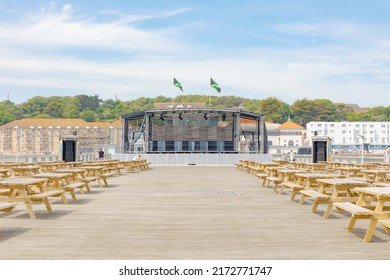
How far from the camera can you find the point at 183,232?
7.70 metres

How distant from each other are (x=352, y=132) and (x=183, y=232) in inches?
6170

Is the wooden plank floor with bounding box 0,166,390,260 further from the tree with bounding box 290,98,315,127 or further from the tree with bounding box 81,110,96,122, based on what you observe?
the tree with bounding box 81,110,96,122

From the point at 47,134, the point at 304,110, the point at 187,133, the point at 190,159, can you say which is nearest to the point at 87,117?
the point at 47,134

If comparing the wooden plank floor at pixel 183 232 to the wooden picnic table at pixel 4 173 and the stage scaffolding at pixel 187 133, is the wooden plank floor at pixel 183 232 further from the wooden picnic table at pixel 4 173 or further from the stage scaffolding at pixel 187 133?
the stage scaffolding at pixel 187 133

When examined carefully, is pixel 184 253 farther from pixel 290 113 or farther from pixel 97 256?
pixel 290 113

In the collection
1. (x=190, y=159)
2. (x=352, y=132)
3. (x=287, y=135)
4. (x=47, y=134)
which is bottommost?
(x=190, y=159)

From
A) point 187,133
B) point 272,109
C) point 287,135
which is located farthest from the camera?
point 272,109

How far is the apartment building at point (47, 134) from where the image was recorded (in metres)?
163

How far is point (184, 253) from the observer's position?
620 cm

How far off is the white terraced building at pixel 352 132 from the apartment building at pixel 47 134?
65206 mm

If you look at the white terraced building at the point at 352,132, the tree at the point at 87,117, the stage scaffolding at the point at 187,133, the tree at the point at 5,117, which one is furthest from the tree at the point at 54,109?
the stage scaffolding at the point at 187,133

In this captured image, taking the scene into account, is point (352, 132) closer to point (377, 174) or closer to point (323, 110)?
point (323, 110)

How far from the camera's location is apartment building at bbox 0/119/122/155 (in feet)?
535

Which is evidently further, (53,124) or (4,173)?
(53,124)
